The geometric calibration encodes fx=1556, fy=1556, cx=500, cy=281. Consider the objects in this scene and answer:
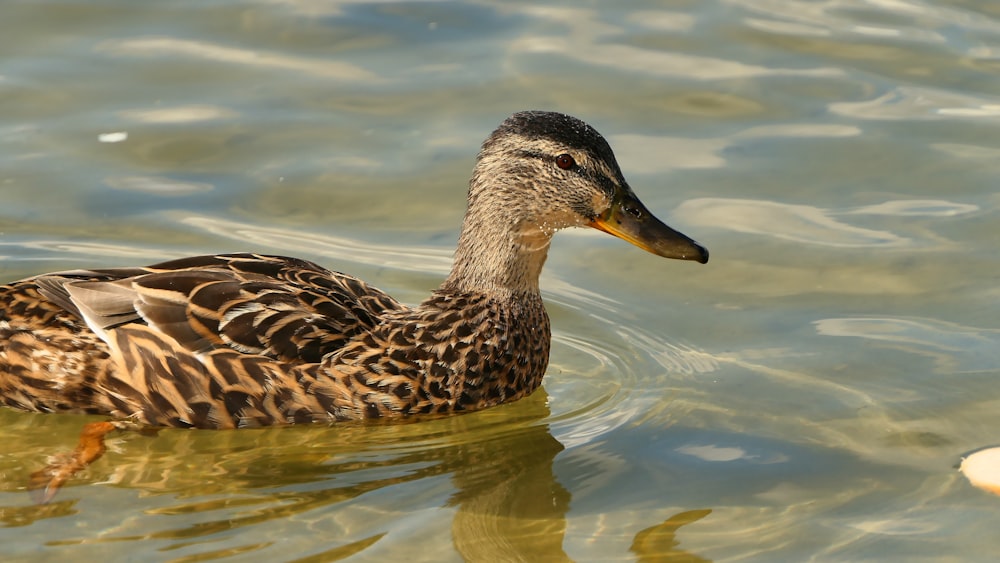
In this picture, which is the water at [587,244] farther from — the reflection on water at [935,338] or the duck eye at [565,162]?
the duck eye at [565,162]

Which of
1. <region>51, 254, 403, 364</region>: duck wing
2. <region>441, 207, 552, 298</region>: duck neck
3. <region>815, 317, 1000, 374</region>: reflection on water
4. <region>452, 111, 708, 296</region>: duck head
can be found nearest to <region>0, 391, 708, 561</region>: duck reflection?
<region>51, 254, 403, 364</region>: duck wing

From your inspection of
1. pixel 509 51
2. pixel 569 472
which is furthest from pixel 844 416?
pixel 509 51

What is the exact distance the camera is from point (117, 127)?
431 inches

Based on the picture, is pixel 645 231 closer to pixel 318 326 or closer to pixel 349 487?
pixel 318 326

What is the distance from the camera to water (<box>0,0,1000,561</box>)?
684 centimetres

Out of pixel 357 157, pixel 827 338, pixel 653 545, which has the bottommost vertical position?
pixel 653 545

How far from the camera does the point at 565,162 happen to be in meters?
7.97

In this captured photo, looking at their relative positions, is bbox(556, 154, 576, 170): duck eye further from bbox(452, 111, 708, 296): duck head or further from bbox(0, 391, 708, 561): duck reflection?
bbox(0, 391, 708, 561): duck reflection

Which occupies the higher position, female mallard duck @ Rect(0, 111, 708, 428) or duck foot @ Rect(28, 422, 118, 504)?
female mallard duck @ Rect(0, 111, 708, 428)

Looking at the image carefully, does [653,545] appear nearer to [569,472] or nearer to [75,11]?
[569,472]

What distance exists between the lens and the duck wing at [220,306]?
757 cm

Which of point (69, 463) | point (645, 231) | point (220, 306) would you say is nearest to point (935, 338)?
point (645, 231)

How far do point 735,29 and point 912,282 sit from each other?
389 cm

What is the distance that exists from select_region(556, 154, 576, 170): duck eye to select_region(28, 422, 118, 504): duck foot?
257 centimetres
